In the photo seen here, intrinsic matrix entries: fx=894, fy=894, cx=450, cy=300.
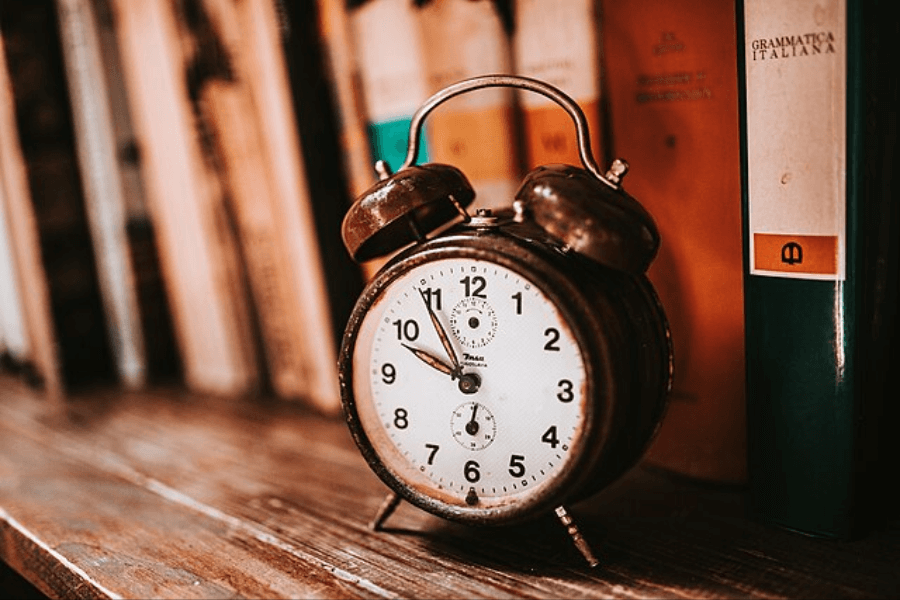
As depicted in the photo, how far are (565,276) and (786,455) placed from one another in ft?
0.89

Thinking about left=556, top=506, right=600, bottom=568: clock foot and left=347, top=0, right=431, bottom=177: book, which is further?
left=347, top=0, right=431, bottom=177: book

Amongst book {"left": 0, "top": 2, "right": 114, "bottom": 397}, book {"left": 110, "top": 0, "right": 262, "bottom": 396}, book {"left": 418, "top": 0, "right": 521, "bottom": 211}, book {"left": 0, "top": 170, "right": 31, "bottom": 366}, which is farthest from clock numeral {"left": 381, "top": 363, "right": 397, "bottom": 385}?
book {"left": 0, "top": 170, "right": 31, "bottom": 366}

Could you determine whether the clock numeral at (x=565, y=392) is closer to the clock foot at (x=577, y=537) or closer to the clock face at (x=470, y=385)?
the clock face at (x=470, y=385)

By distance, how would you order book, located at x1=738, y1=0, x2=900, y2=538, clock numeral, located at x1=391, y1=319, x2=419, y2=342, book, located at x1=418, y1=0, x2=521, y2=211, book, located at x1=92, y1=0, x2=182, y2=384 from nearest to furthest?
book, located at x1=738, y1=0, x2=900, y2=538, clock numeral, located at x1=391, y1=319, x2=419, y2=342, book, located at x1=418, y1=0, x2=521, y2=211, book, located at x1=92, y1=0, x2=182, y2=384

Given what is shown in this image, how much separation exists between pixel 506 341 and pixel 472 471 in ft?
0.41

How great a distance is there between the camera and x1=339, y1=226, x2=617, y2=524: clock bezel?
0.73 meters

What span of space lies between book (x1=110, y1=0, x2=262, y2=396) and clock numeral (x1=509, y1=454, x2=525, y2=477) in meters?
0.66

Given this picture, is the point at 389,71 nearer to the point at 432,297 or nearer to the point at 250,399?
the point at 432,297

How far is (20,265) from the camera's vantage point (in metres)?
1.54

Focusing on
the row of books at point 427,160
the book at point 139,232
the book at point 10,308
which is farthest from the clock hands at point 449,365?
the book at point 10,308

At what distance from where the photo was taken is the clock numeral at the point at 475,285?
0.78 m

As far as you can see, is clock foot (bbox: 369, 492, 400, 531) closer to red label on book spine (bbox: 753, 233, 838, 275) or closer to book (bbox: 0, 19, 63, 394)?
red label on book spine (bbox: 753, 233, 838, 275)

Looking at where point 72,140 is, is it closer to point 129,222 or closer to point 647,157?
point 129,222

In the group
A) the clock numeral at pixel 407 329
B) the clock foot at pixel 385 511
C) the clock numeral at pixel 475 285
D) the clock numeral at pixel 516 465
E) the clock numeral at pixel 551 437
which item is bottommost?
the clock foot at pixel 385 511
